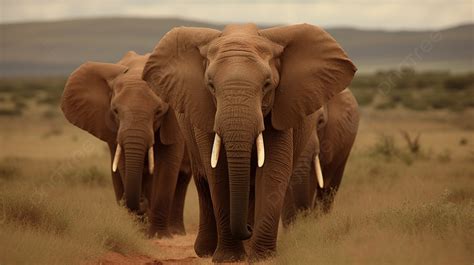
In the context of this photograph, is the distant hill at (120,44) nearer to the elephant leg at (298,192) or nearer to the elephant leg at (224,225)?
the elephant leg at (298,192)

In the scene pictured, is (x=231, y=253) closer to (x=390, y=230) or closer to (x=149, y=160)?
(x=390, y=230)

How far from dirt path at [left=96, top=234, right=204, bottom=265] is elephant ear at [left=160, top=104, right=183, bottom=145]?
1.28 metres

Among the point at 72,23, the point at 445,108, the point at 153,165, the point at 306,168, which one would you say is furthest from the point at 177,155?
the point at 72,23

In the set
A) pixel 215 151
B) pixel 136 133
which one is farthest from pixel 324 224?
pixel 136 133

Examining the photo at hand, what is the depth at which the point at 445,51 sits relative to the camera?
15500 centimetres

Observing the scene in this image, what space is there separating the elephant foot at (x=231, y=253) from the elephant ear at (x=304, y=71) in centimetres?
127

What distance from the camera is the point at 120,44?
541ft

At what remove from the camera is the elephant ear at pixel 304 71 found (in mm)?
9078

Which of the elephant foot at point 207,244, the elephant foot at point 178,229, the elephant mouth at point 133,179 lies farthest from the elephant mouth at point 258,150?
the elephant foot at point 178,229

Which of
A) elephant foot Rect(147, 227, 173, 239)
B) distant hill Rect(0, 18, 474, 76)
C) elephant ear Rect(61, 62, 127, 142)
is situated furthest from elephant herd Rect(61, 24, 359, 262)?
distant hill Rect(0, 18, 474, 76)

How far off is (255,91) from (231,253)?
6.26ft

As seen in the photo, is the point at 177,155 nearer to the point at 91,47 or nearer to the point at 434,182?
the point at 434,182

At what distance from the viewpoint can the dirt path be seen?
920 centimetres

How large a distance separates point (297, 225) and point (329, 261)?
2.51 metres
